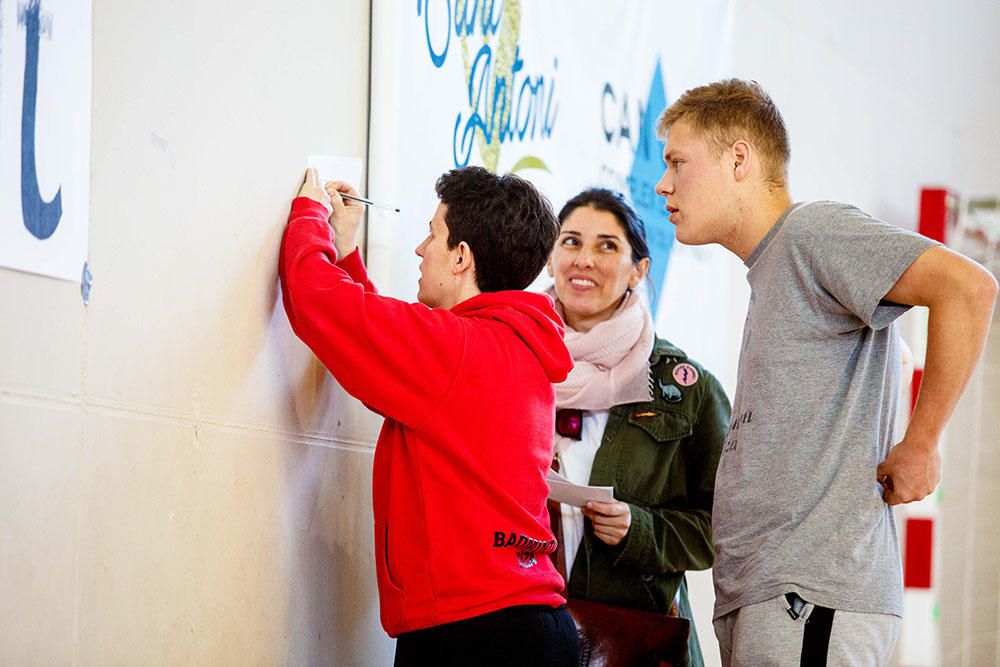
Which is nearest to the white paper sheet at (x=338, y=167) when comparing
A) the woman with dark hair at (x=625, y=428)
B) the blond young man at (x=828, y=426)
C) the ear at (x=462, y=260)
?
the ear at (x=462, y=260)

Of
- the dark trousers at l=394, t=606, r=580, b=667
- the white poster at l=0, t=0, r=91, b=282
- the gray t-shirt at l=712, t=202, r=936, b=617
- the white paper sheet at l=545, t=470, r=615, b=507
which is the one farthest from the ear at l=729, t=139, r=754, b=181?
the white poster at l=0, t=0, r=91, b=282

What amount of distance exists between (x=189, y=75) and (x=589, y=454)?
3.28ft

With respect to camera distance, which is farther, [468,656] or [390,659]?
[390,659]

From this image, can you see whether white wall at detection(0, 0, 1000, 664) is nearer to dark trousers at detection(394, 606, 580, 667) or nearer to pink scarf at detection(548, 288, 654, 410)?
dark trousers at detection(394, 606, 580, 667)

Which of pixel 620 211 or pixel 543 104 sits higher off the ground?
pixel 543 104

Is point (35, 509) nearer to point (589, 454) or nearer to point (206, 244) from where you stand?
point (206, 244)

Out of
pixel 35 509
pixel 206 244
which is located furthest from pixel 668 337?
pixel 35 509

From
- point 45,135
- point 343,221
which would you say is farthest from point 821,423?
point 45,135

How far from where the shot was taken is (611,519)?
6.98ft

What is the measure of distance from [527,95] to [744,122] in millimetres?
866

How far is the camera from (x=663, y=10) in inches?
131

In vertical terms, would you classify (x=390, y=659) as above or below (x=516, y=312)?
below

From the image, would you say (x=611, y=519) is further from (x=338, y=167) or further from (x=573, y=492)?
(x=338, y=167)

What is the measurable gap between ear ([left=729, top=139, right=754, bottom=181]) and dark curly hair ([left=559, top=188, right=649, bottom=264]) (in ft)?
1.82
